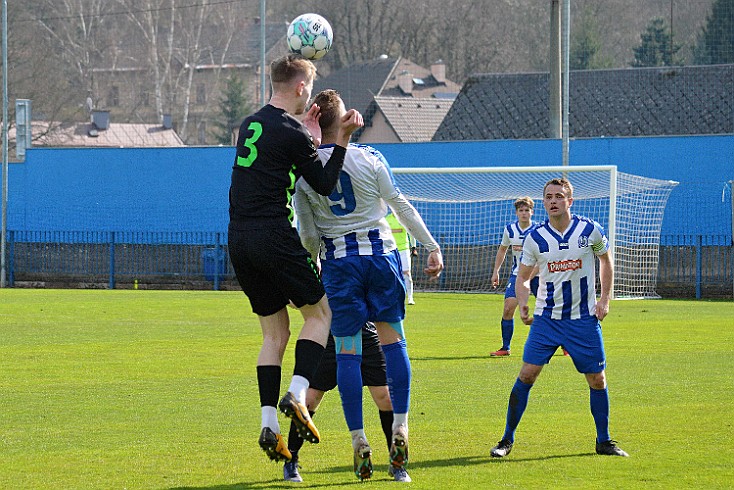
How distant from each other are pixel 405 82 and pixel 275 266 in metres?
56.8

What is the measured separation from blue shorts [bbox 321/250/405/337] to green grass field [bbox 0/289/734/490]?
3.00 feet

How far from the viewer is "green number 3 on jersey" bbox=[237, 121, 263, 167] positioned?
622cm

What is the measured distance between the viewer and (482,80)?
1768 inches

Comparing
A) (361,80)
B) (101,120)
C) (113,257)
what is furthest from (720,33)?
(101,120)

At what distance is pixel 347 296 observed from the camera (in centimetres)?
646

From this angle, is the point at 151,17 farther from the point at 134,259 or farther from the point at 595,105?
the point at 134,259

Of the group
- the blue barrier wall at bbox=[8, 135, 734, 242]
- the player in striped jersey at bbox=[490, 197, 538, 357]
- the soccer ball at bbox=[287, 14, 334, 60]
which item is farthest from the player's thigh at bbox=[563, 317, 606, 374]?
the blue barrier wall at bbox=[8, 135, 734, 242]

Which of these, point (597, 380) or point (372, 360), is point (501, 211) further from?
point (372, 360)

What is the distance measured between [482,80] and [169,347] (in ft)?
106

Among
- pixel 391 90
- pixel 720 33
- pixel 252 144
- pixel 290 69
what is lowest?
pixel 252 144

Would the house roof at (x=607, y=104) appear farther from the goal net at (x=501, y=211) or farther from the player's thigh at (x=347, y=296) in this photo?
the player's thigh at (x=347, y=296)

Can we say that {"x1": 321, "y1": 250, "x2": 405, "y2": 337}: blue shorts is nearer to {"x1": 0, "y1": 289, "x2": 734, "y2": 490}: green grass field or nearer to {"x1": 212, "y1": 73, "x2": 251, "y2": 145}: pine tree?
{"x1": 0, "y1": 289, "x2": 734, "y2": 490}: green grass field

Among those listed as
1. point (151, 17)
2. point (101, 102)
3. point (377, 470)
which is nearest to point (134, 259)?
point (377, 470)

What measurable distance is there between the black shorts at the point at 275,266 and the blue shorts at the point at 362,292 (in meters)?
0.16
